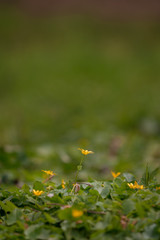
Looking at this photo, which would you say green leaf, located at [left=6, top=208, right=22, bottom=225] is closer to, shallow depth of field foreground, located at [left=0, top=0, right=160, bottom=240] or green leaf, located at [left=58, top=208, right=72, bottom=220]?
shallow depth of field foreground, located at [left=0, top=0, right=160, bottom=240]

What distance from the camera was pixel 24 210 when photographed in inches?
63.8

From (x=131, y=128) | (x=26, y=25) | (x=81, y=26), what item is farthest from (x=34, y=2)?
(x=131, y=128)

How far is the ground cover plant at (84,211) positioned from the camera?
1392 mm

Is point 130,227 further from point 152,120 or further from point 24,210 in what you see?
point 152,120

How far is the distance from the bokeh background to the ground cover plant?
4.02 ft

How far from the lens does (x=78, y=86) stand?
855 centimetres

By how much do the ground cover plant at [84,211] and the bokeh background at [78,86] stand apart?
1225 millimetres

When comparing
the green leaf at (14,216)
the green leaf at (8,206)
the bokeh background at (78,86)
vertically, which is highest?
the bokeh background at (78,86)

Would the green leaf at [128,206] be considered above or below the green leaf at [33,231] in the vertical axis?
above

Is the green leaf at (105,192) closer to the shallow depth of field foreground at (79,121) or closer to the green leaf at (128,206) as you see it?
the shallow depth of field foreground at (79,121)

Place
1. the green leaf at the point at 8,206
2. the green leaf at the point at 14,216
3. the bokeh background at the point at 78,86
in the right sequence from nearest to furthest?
the green leaf at the point at 14,216
the green leaf at the point at 8,206
the bokeh background at the point at 78,86

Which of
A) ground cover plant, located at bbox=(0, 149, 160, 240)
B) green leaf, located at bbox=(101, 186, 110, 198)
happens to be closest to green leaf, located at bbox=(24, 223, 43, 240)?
ground cover plant, located at bbox=(0, 149, 160, 240)

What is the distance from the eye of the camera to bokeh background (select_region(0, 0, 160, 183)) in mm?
3660

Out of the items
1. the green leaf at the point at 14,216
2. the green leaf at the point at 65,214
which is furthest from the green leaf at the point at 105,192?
the green leaf at the point at 14,216
